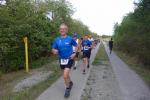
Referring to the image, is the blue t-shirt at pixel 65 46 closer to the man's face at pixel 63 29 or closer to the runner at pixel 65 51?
the runner at pixel 65 51

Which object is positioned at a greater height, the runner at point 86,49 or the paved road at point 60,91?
the runner at point 86,49

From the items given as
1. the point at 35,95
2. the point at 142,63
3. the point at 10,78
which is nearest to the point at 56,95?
the point at 35,95

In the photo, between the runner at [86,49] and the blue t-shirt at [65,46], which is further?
the runner at [86,49]

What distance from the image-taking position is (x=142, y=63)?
22.1m

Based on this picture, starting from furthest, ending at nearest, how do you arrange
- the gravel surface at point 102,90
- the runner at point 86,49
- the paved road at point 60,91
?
1. the runner at point 86,49
2. the gravel surface at point 102,90
3. the paved road at point 60,91

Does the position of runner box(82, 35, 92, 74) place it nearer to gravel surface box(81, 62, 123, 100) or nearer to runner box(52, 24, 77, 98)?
gravel surface box(81, 62, 123, 100)

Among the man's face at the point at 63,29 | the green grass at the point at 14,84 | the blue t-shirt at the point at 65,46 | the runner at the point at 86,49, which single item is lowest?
the green grass at the point at 14,84

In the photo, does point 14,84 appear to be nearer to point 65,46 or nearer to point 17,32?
point 65,46

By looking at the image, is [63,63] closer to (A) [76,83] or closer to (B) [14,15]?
(A) [76,83]

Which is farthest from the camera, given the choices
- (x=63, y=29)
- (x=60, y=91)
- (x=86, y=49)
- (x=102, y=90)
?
(x=86, y=49)

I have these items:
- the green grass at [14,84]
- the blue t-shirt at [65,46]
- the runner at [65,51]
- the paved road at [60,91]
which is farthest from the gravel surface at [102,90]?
the green grass at [14,84]

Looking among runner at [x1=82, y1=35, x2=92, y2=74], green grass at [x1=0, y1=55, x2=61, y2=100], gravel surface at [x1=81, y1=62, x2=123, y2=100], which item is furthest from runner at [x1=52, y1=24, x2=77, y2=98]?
runner at [x1=82, y1=35, x2=92, y2=74]

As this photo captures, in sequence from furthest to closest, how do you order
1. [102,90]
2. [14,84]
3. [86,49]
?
[86,49] < [14,84] < [102,90]

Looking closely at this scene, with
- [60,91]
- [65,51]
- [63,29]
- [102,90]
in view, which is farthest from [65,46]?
[102,90]
